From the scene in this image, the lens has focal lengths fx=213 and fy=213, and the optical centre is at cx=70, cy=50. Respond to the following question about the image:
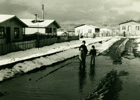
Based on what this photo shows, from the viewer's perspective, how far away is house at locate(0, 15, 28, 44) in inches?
959

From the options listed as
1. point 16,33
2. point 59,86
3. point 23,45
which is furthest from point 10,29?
point 59,86

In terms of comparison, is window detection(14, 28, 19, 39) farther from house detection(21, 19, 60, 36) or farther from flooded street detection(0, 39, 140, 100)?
flooded street detection(0, 39, 140, 100)

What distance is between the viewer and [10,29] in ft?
86.1

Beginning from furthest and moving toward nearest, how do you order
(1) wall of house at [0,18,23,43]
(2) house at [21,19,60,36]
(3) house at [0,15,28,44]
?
(2) house at [21,19,60,36] → (1) wall of house at [0,18,23,43] → (3) house at [0,15,28,44]

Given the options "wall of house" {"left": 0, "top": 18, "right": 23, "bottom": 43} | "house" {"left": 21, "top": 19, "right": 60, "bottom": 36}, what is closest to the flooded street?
"wall of house" {"left": 0, "top": 18, "right": 23, "bottom": 43}

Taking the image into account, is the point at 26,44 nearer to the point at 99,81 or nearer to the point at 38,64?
the point at 38,64

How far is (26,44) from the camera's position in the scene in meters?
23.0

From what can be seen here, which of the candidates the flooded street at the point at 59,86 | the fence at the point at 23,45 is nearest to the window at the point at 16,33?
the fence at the point at 23,45

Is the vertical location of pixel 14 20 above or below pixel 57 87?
above

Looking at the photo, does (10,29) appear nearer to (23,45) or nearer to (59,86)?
(23,45)

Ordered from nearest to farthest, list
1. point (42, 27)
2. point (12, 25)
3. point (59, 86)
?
point (59, 86)
point (12, 25)
point (42, 27)

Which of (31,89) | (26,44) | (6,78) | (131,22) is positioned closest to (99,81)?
(31,89)

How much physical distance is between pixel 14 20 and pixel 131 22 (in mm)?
54874

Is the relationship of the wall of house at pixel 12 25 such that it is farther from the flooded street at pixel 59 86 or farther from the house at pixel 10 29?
the flooded street at pixel 59 86
